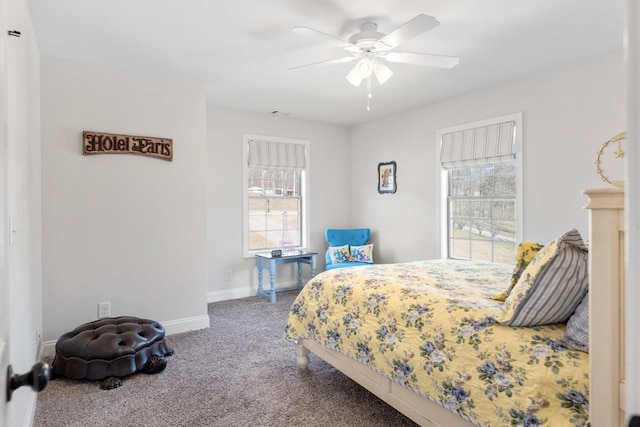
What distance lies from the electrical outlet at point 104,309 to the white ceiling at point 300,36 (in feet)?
6.87

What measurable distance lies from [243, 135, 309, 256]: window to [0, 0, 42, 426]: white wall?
256 centimetres

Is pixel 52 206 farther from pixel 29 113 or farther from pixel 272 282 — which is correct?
pixel 272 282

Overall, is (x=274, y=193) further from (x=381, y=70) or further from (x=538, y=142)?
(x=538, y=142)

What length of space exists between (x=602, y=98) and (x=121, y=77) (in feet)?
13.7

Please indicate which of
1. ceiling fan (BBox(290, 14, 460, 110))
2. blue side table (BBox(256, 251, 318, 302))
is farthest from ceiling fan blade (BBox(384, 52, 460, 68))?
blue side table (BBox(256, 251, 318, 302))

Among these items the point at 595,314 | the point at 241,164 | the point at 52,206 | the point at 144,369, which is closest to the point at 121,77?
the point at 52,206

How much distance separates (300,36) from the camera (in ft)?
9.46

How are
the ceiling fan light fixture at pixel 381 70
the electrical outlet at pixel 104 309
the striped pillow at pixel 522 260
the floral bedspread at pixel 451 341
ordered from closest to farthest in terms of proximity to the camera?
1. the floral bedspread at pixel 451 341
2. the striped pillow at pixel 522 260
3. the ceiling fan light fixture at pixel 381 70
4. the electrical outlet at pixel 104 309

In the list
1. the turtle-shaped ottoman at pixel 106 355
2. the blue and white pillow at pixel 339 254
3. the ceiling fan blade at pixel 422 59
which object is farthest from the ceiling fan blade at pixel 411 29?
the blue and white pillow at pixel 339 254

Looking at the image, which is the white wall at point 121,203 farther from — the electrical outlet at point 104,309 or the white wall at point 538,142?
the white wall at point 538,142

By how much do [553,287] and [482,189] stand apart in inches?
117

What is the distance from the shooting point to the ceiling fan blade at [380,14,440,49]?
2.19 m

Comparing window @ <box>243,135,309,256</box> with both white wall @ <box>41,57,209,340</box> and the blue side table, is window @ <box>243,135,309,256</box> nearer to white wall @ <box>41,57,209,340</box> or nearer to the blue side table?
the blue side table

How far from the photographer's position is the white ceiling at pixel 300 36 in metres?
2.46
